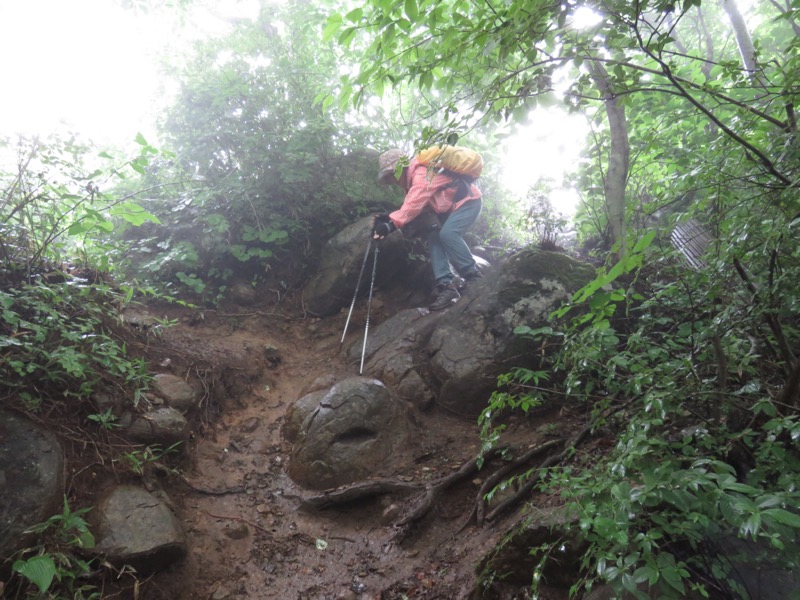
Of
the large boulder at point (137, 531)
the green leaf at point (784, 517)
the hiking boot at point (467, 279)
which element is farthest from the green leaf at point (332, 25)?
the hiking boot at point (467, 279)

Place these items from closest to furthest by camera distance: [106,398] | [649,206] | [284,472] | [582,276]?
[649,206]
[106,398]
[284,472]
[582,276]

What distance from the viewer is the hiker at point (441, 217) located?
6004 mm

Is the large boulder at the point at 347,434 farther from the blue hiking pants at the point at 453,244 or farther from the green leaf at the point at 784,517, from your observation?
the green leaf at the point at 784,517

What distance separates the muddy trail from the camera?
10.4 feet

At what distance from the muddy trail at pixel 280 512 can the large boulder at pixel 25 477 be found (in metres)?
0.81

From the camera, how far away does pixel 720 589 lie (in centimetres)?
177

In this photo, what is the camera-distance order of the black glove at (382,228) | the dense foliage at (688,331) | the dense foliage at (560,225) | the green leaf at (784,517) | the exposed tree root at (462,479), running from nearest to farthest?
the green leaf at (784,517), the dense foliage at (688,331), the dense foliage at (560,225), the exposed tree root at (462,479), the black glove at (382,228)

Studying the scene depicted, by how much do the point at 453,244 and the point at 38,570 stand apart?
506 centimetres

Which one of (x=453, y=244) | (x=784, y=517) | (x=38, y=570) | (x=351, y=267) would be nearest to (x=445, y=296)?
(x=453, y=244)

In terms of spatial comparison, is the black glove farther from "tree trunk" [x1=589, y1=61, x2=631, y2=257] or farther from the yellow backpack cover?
"tree trunk" [x1=589, y1=61, x2=631, y2=257]

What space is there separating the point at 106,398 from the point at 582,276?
16.2 ft

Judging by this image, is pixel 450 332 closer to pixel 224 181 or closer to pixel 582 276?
pixel 582 276

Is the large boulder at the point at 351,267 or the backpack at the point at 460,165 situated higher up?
the backpack at the point at 460,165

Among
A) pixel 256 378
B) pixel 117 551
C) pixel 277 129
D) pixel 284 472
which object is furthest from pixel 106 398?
pixel 277 129
